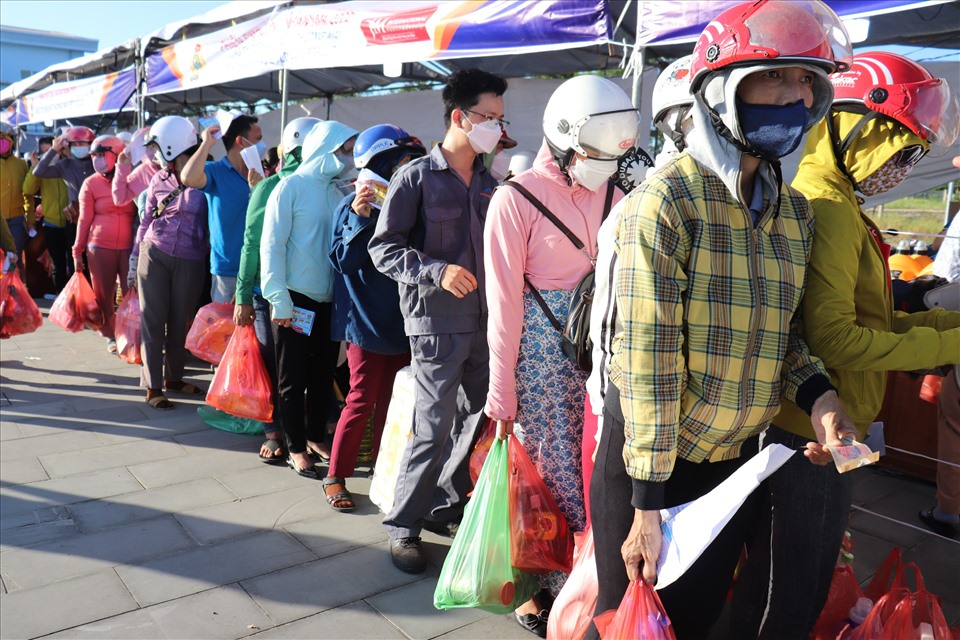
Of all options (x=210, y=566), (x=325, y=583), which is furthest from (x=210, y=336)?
(x=325, y=583)

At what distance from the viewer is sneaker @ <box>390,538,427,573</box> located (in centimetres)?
321

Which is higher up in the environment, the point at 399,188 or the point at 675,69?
the point at 675,69

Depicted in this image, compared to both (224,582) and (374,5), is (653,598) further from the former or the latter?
(374,5)

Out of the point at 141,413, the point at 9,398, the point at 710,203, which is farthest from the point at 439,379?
the point at 9,398

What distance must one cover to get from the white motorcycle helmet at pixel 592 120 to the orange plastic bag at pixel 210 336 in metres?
3.13

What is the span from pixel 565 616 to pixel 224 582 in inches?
60.8

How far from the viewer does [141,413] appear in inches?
217

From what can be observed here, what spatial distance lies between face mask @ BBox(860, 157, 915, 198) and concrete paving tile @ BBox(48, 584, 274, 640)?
2.46 meters

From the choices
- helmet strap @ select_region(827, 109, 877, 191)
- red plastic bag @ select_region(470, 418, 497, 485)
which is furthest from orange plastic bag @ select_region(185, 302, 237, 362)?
helmet strap @ select_region(827, 109, 877, 191)

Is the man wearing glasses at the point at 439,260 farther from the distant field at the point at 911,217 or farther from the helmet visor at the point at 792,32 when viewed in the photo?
the distant field at the point at 911,217

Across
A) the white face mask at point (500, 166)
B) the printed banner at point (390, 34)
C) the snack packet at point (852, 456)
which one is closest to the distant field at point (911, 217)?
the printed banner at point (390, 34)

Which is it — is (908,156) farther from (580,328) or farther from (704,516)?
(704,516)

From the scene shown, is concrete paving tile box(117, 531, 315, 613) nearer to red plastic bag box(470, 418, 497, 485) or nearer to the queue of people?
the queue of people

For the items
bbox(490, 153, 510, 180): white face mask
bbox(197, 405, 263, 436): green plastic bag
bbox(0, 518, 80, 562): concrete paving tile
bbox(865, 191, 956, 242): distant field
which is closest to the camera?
bbox(0, 518, 80, 562): concrete paving tile
